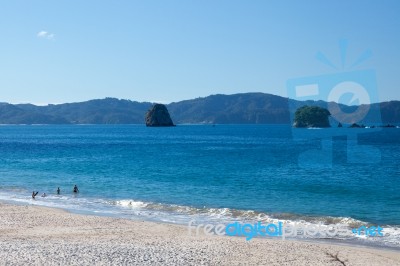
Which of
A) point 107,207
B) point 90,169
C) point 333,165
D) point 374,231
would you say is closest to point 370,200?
point 374,231

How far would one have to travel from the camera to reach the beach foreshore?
53.5 ft

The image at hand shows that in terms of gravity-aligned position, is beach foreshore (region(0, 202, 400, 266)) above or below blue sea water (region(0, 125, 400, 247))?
above

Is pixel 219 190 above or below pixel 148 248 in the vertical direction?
below

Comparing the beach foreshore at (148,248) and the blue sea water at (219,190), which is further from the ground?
the beach foreshore at (148,248)

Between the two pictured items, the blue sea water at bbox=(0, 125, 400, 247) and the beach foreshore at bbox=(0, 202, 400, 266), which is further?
the blue sea water at bbox=(0, 125, 400, 247)

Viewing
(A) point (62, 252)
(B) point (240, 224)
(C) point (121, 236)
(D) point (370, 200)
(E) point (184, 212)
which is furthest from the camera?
(D) point (370, 200)

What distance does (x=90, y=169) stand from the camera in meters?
54.6

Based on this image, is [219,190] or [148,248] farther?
[219,190]

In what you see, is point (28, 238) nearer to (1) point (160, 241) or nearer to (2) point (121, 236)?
(2) point (121, 236)

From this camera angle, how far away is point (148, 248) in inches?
710

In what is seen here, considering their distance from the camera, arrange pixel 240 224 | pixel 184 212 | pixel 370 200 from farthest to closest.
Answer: pixel 370 200 < pixel 184 212 < pixel 240 224

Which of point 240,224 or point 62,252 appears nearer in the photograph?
point 62,252

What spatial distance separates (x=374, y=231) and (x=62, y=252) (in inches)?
589

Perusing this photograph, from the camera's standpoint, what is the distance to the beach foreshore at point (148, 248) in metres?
16.3
